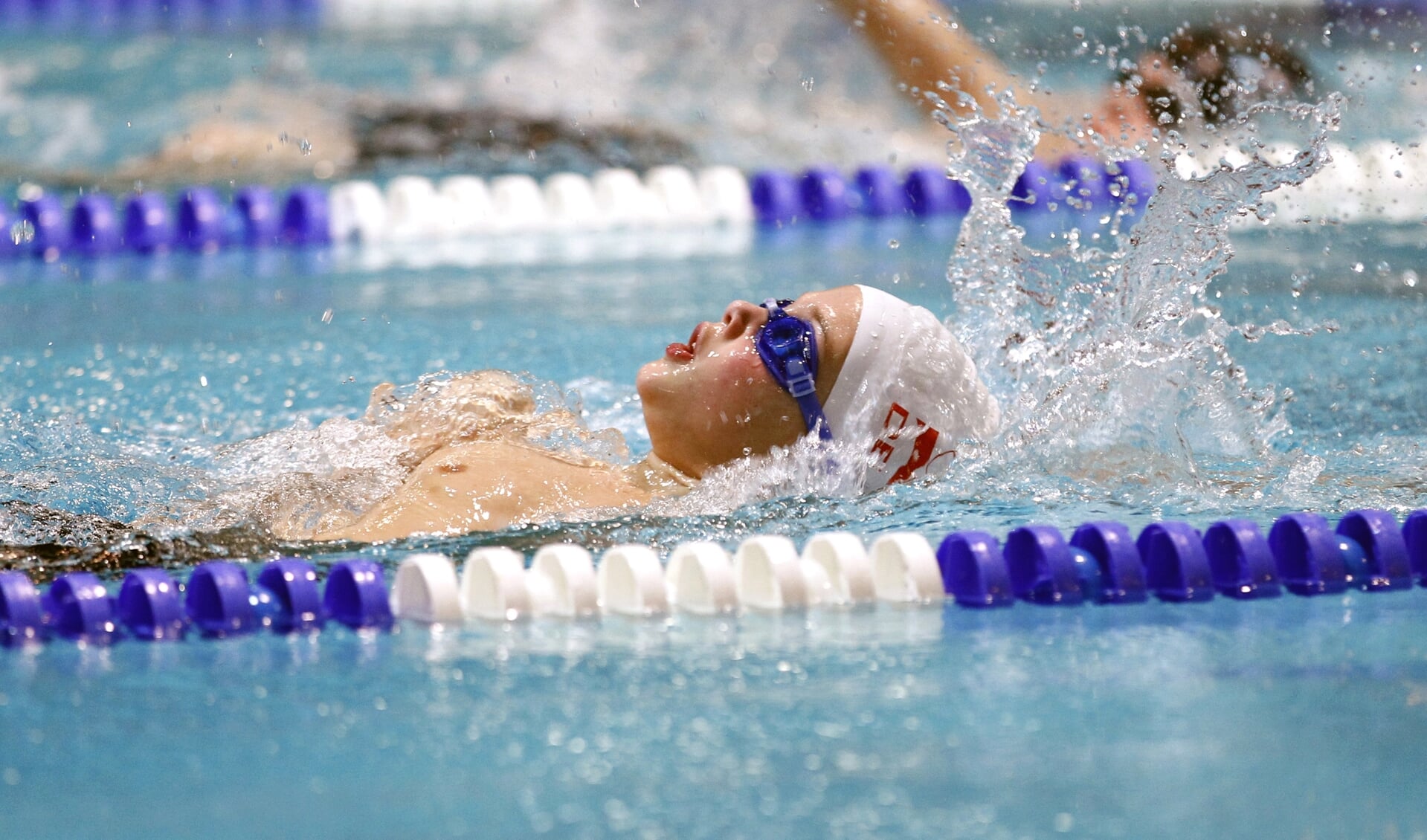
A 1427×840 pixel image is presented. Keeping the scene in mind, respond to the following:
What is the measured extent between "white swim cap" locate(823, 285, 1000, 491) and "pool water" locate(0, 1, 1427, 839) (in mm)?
56

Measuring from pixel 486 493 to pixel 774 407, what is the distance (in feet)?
1.44

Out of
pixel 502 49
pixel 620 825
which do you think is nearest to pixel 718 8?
pixel 502 49

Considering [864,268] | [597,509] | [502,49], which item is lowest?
[597,509]

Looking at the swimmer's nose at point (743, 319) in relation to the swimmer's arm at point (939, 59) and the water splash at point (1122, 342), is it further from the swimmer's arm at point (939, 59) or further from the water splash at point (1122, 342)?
the swimmer's arm at point (939, 59)

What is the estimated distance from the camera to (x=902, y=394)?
240cm

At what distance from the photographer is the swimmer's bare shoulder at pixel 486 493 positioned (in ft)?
7.53

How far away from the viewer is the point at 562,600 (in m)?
2.01

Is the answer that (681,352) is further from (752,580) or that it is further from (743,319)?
(752,580)

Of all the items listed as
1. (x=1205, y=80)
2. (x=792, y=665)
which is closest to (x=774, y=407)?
(x=792, y=665)

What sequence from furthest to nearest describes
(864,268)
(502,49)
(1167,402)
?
(502,49), (864,268), (1167,402)

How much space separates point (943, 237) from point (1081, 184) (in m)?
0.66

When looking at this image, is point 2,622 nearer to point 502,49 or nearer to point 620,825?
point 620,825

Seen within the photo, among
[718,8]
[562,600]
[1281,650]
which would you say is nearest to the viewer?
[1281,650]

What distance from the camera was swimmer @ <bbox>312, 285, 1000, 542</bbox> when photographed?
2.38m
